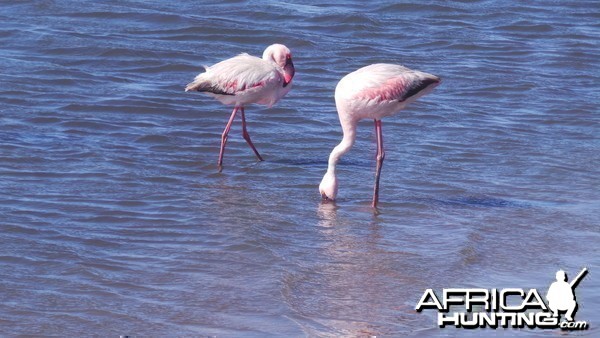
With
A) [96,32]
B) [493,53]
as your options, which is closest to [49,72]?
[96,32]

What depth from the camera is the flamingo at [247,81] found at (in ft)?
36.1

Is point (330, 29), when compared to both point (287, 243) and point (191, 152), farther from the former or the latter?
point (287, 243)

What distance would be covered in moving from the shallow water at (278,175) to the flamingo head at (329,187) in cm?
19

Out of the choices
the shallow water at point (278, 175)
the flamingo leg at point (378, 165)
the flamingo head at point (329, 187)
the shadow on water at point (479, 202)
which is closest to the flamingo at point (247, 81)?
the shallow water at point (278, 175)

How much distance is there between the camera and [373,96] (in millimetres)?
9844

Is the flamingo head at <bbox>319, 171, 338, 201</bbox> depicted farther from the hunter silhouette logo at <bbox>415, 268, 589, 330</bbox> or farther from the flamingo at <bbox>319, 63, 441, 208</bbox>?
the hunter silhouette logo at <bbox>415, 268, 589, 330</bbox>

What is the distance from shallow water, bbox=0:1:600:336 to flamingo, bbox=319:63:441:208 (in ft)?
→ 0.94

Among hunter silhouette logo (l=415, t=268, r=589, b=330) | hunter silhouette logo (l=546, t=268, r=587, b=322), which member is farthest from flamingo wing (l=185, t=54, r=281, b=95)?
hunter silhouette logo (l=546, t=268, r=587, b=322)

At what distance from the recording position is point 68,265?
784cm

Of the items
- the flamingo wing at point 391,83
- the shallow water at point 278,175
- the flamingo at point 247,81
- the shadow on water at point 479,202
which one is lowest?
the shadow on water at point 479,202

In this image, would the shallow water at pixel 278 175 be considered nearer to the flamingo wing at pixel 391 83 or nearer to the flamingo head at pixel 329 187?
the flamingo head at pixel 329 187

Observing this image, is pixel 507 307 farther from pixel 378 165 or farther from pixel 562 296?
pixel 378 165

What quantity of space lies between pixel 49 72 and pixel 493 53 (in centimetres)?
564

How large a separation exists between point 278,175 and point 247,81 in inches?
36.7
